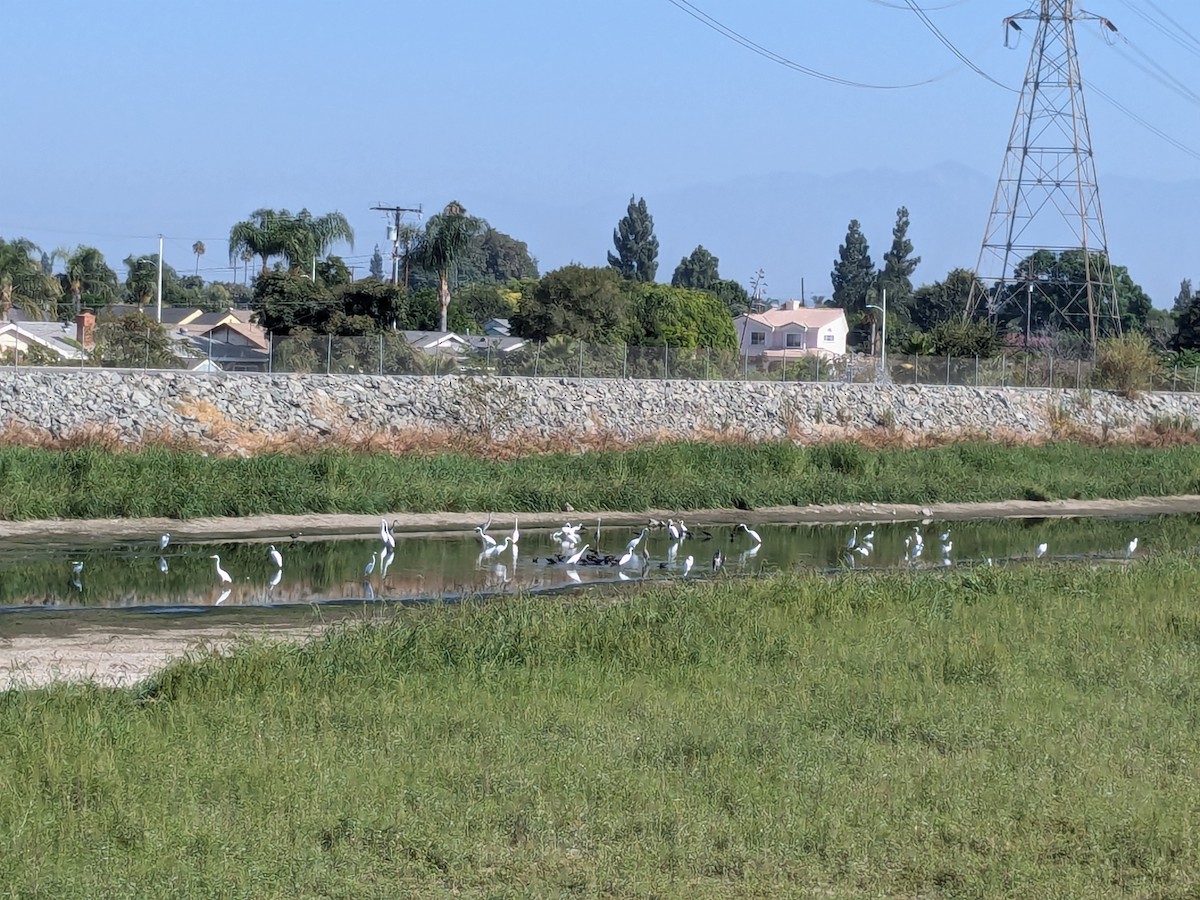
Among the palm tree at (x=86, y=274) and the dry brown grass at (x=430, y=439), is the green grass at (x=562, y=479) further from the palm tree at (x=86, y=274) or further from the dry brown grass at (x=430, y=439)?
the palm tree at (x=86, y=274)

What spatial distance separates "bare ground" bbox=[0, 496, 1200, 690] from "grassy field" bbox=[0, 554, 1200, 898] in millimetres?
2309

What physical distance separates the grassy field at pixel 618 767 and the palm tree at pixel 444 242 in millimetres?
68464

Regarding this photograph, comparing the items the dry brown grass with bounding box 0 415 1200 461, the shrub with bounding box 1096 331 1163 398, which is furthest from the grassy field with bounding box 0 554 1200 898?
the shrub with bounding box 1096 331 1163 398

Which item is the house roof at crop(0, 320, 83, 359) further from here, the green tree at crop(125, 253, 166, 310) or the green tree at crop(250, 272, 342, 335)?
the green tree at crop(125, 253, 166, 310)

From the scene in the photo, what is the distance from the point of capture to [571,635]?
14570 millimetres

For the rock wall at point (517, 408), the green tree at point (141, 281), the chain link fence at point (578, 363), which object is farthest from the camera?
the green tree at point (141, 281)

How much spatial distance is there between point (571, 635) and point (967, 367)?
160 ft

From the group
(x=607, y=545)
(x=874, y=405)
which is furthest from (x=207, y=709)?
(x=874, y=405)

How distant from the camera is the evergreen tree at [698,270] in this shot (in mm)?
151250

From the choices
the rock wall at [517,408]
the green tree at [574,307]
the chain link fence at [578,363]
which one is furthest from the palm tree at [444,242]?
the rock wall at [517,408]

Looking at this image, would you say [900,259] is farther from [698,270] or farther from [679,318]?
[679,318]

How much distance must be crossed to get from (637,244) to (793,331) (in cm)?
3991

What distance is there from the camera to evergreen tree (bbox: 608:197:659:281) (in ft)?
474

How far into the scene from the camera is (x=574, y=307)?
240 ft
